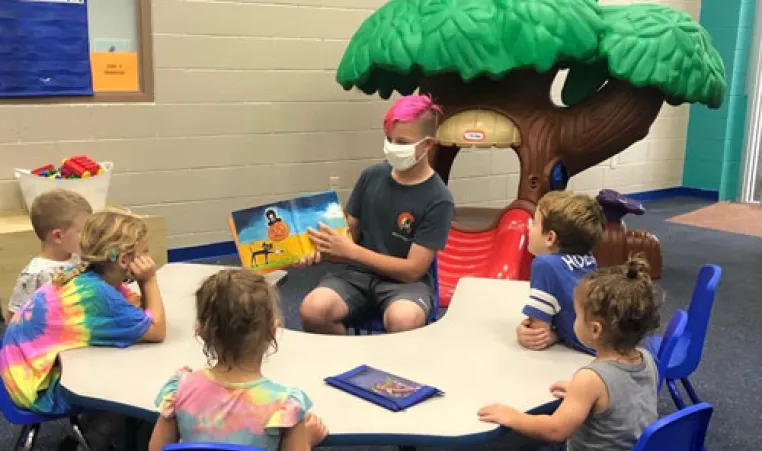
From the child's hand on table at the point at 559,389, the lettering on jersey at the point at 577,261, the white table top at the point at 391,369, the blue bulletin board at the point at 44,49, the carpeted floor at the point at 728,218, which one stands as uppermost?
the blue bulletin board at the point at 44,49

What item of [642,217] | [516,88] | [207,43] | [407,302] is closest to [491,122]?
[516,88]

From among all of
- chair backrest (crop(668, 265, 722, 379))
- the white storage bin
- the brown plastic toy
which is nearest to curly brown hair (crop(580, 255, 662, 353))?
chair backrest (crop(668, 265, 722, 379))

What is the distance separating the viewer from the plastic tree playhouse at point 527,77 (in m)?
3.97

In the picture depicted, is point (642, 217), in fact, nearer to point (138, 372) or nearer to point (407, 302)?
point (407, 302)

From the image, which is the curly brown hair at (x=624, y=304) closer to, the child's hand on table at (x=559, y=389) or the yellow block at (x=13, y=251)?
the child's hand on table at (x=559, y=389)

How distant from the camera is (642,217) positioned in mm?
6559

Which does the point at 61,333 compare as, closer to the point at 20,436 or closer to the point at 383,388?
the point at 20,436

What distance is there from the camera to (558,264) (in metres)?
1.94

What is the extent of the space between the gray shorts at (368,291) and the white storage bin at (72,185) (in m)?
1.67

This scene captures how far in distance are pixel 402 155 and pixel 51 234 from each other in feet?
3.61

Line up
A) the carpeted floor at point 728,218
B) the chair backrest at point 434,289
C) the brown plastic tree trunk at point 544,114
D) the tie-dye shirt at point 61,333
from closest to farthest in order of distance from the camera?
the tie-dye shirt at point 61,333 < the chair backrest at point 434,289 < the brown plastic tree trunk at point 544,114 < the carpeted floor at point 728,218

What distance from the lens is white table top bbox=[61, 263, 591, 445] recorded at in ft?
5.07

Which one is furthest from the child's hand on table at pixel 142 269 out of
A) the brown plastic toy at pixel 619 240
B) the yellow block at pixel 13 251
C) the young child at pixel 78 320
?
the brown plastic toy at pixel 619 240

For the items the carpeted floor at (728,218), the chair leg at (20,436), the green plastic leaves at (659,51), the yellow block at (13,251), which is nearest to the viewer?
the chair leg at (20,436)
